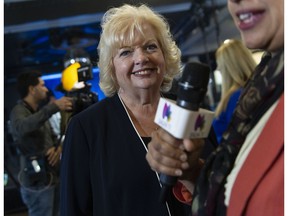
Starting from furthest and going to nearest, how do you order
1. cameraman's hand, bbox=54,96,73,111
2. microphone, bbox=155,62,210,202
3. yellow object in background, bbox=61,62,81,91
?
yellow object in background, bbox=61,62,81,91 → cameraman's hand, bbox=54,96,73,111 → microphone, bbox=155,62,210,202

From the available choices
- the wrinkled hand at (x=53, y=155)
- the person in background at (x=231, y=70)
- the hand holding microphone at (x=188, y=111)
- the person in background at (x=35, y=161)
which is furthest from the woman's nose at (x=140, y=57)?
the wrinkled hand at (x=53, y=155)

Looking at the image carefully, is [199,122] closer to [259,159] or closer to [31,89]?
[259,159]

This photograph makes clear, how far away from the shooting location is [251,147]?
0.64 meters

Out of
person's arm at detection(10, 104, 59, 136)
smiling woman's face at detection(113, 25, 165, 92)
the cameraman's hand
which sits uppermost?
smiling woman's face at detection(113, 25, 165, 92)

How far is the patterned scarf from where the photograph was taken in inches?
24.9

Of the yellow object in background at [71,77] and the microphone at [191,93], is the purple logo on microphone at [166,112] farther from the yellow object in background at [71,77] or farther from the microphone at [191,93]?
the yellow object in background at [71,77]

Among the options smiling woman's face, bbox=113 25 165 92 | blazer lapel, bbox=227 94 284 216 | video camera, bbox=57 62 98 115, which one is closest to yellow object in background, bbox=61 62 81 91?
video camera, bbox=57 62 98 115

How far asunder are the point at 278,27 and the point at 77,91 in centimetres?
190

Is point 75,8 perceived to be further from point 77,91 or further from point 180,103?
point 180,103

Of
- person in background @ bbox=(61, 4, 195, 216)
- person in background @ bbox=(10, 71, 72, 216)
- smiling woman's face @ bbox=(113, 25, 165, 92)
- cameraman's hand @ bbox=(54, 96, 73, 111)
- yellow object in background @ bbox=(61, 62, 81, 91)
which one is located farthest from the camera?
person in background @ bbox=(10, 71, 72, 216)

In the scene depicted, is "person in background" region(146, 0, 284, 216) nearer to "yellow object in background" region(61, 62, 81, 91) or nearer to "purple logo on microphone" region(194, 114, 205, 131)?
"purple logo on microphone" region(194, 114, 205, 131)

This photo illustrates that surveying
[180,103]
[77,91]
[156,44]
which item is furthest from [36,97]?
[180,103]

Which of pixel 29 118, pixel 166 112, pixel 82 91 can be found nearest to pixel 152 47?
pixel 166 112

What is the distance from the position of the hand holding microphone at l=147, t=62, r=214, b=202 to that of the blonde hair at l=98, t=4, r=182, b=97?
0.66 m
